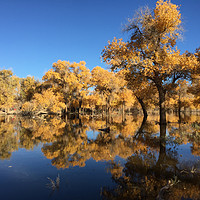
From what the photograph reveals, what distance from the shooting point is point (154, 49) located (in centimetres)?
1538

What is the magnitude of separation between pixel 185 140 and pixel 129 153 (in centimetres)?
507

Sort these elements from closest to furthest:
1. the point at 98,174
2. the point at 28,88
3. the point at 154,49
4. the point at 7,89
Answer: the point at 98,174, the point at 154,49, the point at 7,89, the point at 28,88

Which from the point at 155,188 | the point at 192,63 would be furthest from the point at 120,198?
the point at 192,63

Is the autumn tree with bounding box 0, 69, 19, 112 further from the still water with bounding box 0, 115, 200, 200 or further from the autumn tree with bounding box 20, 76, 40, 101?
the still water with bounding box 0, 115, 200, 200

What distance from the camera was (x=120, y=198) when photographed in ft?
12.4

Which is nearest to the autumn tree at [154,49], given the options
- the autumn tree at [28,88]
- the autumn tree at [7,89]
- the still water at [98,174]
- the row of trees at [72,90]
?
the still water at [98,174]

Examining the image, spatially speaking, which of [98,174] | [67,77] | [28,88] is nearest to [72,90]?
[67,77]

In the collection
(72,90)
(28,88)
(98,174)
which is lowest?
(98,174)

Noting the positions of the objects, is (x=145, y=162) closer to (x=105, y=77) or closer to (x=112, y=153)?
(x=112, y=153)

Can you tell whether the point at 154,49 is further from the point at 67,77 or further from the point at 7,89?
the point at 7,89

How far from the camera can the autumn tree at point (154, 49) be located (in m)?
14.1

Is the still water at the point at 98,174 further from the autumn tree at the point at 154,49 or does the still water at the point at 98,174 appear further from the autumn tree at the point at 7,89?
the autumn tree at the point at 7,89

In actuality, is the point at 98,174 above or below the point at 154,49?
below

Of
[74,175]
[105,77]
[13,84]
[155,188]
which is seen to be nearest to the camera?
[155,188]
